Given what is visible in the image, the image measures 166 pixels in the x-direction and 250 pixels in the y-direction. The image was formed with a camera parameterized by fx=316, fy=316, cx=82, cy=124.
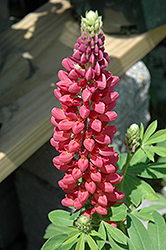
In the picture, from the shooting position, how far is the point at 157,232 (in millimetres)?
718

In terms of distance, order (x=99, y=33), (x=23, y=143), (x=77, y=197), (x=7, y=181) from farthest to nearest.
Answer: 1. (x=7, y=181)
2. (x=23, y=143)
3. (x=77, y=197)
4. (x=99, y=33)

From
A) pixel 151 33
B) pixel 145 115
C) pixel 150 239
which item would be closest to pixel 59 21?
pixel 151 33

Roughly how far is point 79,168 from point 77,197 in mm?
89

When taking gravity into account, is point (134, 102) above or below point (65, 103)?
below

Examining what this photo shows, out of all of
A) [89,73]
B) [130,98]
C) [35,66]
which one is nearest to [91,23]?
[89,73]

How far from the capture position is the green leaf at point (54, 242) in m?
0.68

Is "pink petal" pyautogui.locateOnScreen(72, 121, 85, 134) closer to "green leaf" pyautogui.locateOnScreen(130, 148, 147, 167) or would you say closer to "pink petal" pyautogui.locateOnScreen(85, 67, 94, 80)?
"pink petal" pyautogui.locateOnScreen(85, 67, 94, 80)

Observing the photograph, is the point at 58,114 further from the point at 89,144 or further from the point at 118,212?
the point at 118,212

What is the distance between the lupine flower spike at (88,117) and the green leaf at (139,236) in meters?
0.09

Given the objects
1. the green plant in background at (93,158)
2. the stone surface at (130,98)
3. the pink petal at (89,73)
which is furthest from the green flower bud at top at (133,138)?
the stone surface at (130,98)

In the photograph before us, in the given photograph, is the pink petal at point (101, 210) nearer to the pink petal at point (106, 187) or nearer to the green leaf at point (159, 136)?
the pink petal at point (106, 187)

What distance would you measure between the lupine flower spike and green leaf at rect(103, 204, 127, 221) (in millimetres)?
26

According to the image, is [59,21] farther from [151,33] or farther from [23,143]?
[23,143]

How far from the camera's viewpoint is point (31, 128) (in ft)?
3.00
